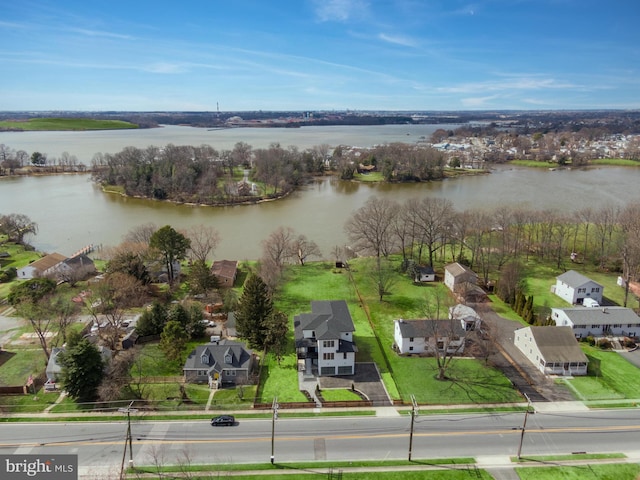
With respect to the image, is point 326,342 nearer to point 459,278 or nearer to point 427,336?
point 427,336

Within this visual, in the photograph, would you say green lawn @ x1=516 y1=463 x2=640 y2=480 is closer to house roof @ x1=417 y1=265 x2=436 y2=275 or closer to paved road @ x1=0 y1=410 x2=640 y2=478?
paved road @ x1=0 y1=410 x2=640 y2=478

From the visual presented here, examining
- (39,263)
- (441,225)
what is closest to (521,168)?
(441,225)

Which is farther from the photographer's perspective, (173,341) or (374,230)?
(374,230)

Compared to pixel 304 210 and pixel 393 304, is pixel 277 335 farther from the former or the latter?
pixel 304 210

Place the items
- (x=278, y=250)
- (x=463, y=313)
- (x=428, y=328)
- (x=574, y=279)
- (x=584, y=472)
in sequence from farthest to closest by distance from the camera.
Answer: (x=278, y=250) < (x=574, y=279) < (x=463, y=313) < (x=428, y=328) < (x=584, y=472)

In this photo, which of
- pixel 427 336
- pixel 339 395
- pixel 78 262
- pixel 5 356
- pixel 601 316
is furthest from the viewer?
pixel 78 262

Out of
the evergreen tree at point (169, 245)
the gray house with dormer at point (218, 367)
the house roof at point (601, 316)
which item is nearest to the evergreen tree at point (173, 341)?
the gray house with dormer at point (218, 367)

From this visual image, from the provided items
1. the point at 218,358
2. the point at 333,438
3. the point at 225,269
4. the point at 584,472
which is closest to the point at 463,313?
the point at 584,472
